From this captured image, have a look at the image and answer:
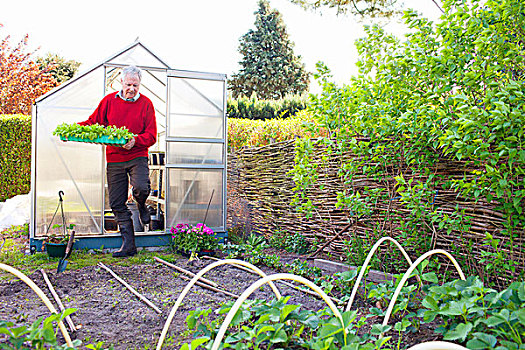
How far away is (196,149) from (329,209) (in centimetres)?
211

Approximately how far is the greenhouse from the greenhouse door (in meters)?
0.01

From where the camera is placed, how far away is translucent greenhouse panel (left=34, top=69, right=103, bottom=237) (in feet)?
16.5

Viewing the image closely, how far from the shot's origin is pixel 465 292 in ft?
6.86

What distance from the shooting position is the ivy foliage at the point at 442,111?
8.14 ft

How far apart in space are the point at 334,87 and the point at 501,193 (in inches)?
69.1

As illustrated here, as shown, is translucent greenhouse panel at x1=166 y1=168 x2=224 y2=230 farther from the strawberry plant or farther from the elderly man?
the strawberry plant

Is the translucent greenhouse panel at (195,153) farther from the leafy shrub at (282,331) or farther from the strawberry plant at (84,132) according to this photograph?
the leafy shrub at (282,331)

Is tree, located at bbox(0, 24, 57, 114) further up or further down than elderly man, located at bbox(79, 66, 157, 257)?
further up

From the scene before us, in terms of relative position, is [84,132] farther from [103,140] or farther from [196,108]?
[196,108]

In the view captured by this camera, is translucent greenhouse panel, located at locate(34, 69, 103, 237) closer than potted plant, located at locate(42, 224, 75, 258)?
No

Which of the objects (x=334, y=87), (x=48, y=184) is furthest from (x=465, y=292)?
(x=48, y=184)

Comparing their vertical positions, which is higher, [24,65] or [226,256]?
[24,65]

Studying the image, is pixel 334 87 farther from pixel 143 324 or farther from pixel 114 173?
pixel 114 173

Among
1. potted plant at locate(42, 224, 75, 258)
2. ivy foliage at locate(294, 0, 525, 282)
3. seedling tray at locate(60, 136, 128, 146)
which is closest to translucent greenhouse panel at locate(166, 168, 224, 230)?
seedling tray at locate(60, 136, 128, 146)
